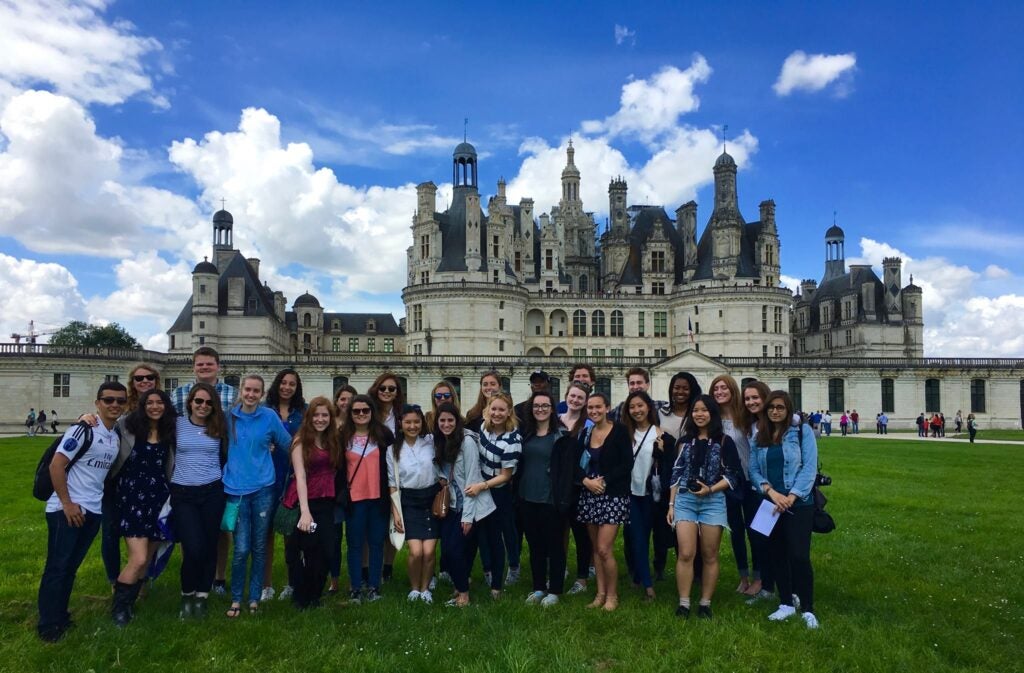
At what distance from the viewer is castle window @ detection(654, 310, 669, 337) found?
203 ft

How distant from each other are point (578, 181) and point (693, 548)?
6668 centimetres

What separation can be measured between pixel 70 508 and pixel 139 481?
65 cm

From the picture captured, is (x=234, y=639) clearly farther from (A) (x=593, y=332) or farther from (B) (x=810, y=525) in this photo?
(A) (x=593, y=332)

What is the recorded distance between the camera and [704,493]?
23.4ft

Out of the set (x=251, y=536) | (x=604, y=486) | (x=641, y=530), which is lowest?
(x=641, y=530)

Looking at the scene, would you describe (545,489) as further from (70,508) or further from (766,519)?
(70,508)

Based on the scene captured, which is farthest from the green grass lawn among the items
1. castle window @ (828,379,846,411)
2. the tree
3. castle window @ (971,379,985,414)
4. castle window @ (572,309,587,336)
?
the tree

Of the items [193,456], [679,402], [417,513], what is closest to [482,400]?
[417,513]

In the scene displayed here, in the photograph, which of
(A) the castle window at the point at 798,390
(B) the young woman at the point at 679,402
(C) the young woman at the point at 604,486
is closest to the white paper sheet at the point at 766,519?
(B) the young woman at the point at 679,402

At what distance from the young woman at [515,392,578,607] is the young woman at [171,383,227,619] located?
326cm

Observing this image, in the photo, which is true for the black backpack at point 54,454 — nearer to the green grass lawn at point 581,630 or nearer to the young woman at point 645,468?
the green grass lawn at point 581,630

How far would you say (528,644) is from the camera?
6.40 meters

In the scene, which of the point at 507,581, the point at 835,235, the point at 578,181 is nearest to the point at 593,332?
the point at 578,181

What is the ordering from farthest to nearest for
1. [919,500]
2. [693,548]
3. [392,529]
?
[919,500] < [392,529] < [693,548]
